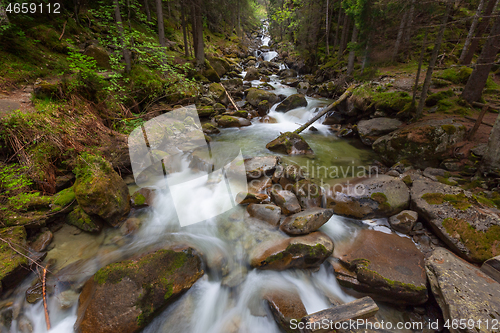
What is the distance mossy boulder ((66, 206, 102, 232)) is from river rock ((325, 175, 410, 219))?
227 inches

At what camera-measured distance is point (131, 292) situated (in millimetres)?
A: 3123

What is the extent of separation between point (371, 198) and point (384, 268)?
6.72 ft

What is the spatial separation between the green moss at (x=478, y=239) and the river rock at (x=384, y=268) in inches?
32.0

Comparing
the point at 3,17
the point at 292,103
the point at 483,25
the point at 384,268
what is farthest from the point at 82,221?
the point at 483,25

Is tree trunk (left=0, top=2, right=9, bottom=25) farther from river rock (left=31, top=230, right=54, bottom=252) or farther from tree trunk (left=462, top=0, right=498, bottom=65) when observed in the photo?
tree trunk (left=462, top=0, right=498, bottom=65)

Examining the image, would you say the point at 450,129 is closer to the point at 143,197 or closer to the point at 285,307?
the point at 285,307

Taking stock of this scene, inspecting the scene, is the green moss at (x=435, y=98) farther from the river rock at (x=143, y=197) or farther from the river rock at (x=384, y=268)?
the river rock at (x=143, y=197)

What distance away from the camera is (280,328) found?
3348 mm

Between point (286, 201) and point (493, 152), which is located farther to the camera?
point (286, 201)

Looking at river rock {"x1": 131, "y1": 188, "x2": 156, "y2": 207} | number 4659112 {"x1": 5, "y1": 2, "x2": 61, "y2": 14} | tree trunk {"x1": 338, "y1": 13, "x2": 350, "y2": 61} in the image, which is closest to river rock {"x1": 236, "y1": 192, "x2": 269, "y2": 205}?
river rock {"x1": 131, "y1": 188, "x2": 156, "y2": 207}

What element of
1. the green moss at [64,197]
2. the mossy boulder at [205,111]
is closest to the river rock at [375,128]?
the mossy boulder at [205,111]

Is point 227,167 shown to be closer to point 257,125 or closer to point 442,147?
point 257,125

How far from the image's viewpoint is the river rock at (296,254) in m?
4.04

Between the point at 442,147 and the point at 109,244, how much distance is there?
10.1 metres
